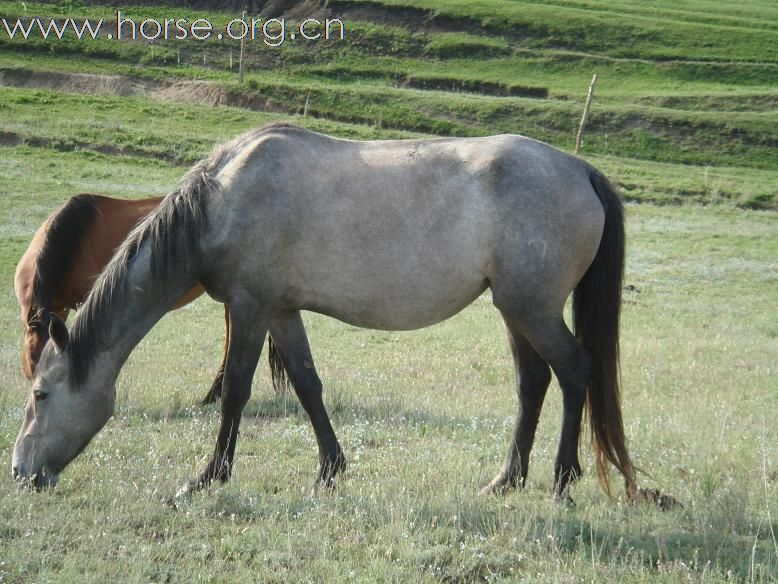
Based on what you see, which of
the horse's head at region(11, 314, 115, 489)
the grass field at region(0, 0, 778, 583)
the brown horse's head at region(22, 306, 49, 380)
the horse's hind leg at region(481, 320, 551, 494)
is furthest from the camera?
the brown horse's head at region(22, 306, 49, 380)

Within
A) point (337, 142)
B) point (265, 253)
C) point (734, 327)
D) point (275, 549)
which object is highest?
point (337, 142)

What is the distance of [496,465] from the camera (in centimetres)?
677

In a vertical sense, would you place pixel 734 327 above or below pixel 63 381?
below

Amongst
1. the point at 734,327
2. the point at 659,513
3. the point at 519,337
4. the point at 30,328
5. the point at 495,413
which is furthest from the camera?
the point at 734,327

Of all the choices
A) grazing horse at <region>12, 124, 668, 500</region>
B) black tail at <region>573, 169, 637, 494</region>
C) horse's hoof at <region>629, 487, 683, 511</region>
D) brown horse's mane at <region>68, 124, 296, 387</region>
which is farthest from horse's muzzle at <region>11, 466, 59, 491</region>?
horse's hoof at <region>629, 487, 683, 511</region>

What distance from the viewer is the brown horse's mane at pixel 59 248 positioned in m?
7.74

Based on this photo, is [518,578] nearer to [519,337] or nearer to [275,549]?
[275,549]

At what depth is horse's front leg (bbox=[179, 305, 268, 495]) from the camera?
596 cm

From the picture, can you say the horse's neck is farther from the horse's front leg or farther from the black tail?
the black tail

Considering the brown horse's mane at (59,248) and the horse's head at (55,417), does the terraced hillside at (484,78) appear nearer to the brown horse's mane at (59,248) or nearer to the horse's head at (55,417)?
the brown horse's mane at (59,248)

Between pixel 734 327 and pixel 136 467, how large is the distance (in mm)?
11196

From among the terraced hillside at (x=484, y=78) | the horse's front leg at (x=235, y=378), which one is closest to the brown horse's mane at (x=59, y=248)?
the horse's front leg at (x=235, y=378)

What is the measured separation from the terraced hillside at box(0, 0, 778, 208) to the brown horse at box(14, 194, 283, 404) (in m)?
18.6

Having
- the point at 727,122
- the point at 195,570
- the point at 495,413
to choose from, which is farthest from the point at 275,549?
the point at 727,122
